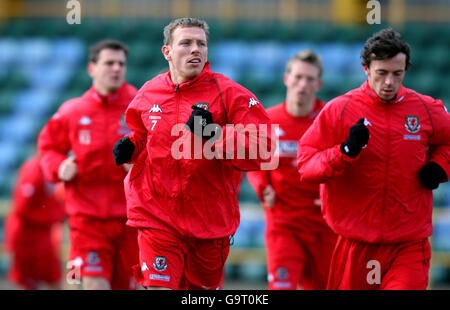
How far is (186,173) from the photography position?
17.2ft

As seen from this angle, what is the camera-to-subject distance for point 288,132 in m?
7.27

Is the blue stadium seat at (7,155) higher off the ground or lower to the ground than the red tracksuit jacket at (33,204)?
higher

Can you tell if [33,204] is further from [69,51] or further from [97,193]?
[69,51]

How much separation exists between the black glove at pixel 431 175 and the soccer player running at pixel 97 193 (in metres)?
2.82

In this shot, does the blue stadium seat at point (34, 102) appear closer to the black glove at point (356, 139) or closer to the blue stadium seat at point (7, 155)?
the blue stadium seat at point (7, 155)

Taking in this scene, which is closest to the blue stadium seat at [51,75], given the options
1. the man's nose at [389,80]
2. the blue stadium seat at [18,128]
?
the blue stadium seat at [18,128]

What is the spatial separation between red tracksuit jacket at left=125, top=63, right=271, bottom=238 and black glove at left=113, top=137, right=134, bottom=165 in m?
0.13

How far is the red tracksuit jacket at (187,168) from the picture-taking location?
527 cm

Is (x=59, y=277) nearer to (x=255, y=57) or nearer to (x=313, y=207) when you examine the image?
(x=313, y=207)

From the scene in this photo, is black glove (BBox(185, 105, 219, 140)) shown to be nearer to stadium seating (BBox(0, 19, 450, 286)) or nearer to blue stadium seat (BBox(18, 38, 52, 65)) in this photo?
stadium seating (BBox(0, 19, 450, 286))

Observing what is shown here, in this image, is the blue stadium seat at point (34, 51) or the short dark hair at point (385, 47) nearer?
the short dark hair at point (385, 47)

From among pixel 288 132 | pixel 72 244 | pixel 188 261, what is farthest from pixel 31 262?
pixel 188 261

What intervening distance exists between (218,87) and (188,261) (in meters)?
1.25

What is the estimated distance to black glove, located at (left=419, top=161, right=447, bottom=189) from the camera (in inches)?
213
